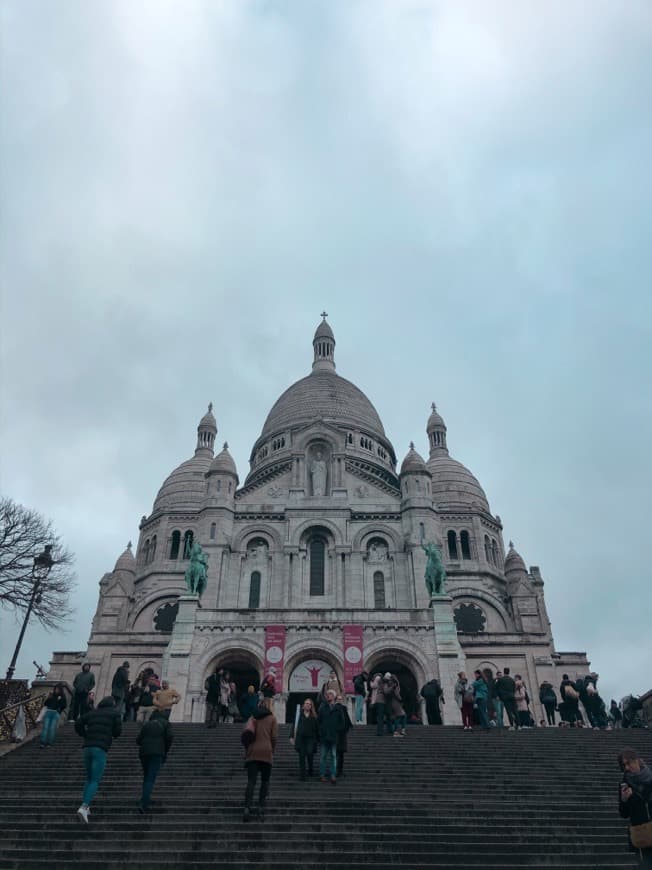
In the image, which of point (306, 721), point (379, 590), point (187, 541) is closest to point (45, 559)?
point (306, 721)

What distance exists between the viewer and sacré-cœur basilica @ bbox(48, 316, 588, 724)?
97.9 ft

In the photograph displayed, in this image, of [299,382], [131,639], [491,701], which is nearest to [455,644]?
[491,701]

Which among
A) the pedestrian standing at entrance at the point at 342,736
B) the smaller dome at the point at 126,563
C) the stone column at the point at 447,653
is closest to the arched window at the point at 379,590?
the stone column at the point at 447,653

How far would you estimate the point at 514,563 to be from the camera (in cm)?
4456

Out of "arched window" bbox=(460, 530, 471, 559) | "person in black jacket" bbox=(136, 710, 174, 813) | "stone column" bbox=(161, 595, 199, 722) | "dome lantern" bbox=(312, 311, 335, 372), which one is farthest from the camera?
"dome lantern" bbox=(312, 311, 335, 372)

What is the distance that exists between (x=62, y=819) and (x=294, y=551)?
78.0 feet

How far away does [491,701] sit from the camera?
2091cm

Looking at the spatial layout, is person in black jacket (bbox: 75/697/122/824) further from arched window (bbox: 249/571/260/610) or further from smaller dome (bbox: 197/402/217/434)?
smaller dome (bbox: 197/402/217/434)

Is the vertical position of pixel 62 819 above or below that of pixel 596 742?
below

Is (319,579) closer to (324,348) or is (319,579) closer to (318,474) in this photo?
(318,474)

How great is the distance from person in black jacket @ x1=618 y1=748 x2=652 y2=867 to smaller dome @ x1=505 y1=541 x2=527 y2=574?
124 ft

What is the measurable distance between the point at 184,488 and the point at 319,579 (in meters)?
→ 16.9

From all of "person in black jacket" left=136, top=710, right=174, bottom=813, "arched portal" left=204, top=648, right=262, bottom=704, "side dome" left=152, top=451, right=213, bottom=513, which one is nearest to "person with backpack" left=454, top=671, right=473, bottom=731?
"person in black jacket" left=136, top=710, right=174, bottom=813

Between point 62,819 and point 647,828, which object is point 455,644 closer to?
point 62,819
